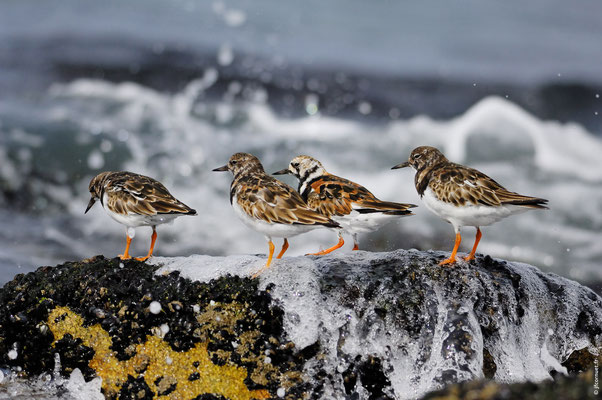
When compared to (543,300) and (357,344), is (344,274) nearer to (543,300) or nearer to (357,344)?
(357,344)

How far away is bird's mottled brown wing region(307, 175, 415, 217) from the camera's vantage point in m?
5.94

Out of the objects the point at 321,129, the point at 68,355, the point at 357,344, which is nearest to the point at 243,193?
the point at 357,344

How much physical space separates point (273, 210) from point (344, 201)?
809mm

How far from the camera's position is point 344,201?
613 centimetres

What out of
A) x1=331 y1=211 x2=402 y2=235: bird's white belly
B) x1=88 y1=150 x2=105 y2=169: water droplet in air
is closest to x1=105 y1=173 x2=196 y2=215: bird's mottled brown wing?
x1=331 y1=211 x2=402 y2=235: bird's white belly

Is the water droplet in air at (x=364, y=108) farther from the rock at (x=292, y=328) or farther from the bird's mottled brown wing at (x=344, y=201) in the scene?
the rock at (x=292, y=328)

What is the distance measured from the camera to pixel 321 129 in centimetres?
1683

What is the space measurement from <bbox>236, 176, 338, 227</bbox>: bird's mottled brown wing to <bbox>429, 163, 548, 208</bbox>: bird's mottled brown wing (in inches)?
42.6

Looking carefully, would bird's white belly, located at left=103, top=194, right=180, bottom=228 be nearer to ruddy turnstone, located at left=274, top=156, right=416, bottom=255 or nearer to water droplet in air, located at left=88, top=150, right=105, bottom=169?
ruddy turnstone, located at left=274, top=156, right=416, bottom=255

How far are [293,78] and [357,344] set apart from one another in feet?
44.1

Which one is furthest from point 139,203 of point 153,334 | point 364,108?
point 364,108

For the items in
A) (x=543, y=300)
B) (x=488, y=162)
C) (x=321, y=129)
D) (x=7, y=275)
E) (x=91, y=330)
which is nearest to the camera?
(x=91, y=330)

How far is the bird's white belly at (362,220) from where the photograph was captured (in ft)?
19.8

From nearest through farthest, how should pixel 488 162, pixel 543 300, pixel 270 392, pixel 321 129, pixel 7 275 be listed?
1. pixel 270 392
2. pixel 543 300
3. pixel 7 275
4. pixel 488 162
5. pixel 321 129
